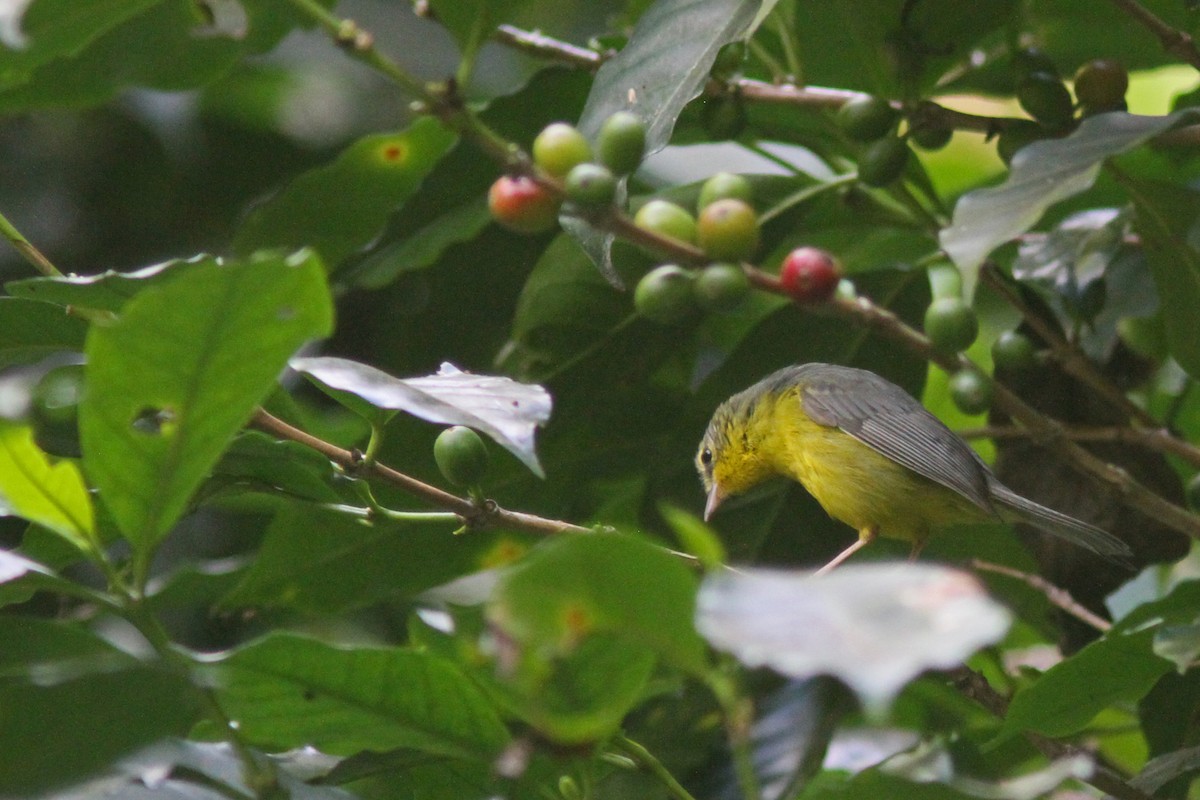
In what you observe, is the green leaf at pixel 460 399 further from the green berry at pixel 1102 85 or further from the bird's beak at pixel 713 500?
the green berry at pixel 1102 85

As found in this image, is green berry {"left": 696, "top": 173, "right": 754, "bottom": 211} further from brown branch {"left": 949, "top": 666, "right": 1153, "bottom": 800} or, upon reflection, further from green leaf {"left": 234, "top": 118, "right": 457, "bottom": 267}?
green leaf {"left": 234, "top": 118, "right": 457, "bottom": 267}

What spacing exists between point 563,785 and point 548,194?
2.94 feet

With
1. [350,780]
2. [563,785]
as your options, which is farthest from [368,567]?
[563,785]

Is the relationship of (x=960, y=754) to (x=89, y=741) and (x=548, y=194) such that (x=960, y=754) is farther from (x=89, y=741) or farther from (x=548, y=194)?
(x=89, y=741)

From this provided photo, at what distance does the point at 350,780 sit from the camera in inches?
88.8

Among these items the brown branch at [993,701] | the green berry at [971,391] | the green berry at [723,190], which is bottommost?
the brown branch at [993,701]

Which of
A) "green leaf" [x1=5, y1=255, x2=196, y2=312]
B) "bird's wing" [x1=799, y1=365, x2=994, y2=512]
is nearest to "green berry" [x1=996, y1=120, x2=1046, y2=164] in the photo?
"bird's wing" [x1=799, y1=365, x2=994, y2=512]

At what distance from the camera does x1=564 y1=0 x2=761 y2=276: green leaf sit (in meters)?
2.49

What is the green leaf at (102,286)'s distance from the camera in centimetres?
221

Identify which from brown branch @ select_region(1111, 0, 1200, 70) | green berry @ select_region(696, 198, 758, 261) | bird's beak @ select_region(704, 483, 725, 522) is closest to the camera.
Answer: green berry @ select_region(696, 198, 758, 261)

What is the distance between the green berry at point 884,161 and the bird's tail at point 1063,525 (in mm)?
919

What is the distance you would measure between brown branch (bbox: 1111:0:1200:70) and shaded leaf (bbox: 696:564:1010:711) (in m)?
1.81

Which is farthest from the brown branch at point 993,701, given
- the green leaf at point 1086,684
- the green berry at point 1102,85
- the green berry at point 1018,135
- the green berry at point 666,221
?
the green berry at point 1102,85

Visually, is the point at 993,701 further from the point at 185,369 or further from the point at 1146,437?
the point at 185,369
